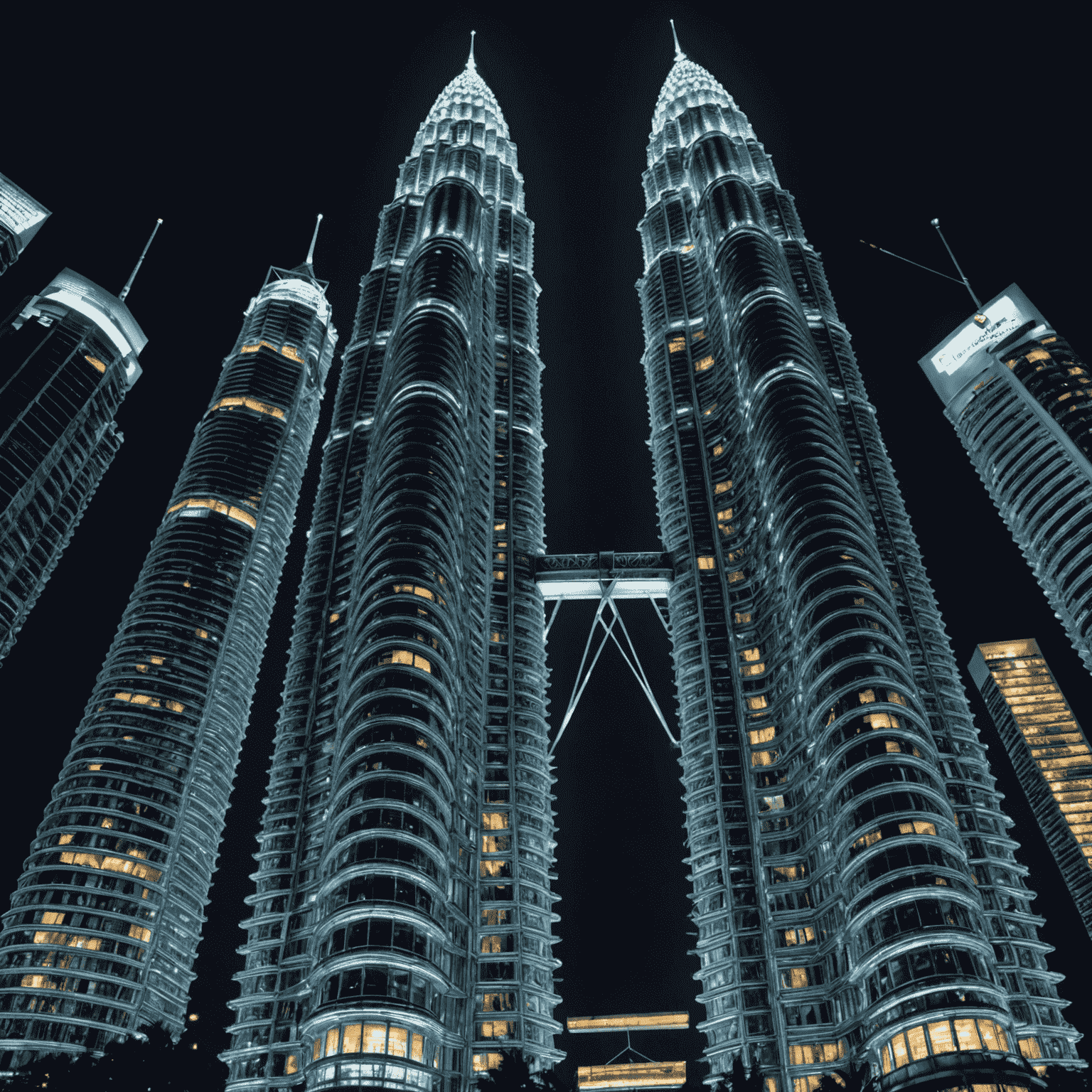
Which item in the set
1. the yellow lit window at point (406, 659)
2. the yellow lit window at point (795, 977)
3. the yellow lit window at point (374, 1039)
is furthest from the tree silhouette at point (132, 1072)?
the yellow lit window at point (795, 977)

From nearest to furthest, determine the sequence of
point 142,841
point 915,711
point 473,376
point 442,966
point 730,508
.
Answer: point 442,966 → point 915,711 → point 142,841 → point 730,508 → point 473,376

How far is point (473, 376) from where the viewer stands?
171375 mm

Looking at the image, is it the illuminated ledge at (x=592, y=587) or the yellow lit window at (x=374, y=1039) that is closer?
the yellow lit window at (x=374, y=1039)

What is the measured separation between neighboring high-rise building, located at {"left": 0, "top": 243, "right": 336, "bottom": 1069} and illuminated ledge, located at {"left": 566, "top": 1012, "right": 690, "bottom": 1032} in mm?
53160

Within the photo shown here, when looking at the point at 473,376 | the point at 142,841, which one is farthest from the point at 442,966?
the point at 473,376

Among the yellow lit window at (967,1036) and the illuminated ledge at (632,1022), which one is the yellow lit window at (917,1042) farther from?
the illuminated ledge at (632,1022)

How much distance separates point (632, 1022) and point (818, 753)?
52.1 meters

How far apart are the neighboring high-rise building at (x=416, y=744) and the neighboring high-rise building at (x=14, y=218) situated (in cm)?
5909

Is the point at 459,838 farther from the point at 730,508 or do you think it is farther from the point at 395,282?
the point at 395,282

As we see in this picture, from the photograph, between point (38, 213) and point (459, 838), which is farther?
point (38, 213)

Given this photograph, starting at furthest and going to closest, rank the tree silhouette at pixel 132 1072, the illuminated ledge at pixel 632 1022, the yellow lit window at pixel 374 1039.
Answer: the illuminated ledge at pixel 632 1022 → the yellow lit window at pixel 374 1039 → the tree silhouette at pixel 132 1072

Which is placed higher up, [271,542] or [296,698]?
[271,542]

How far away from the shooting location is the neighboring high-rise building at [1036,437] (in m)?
155

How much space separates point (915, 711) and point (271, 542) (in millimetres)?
116603
